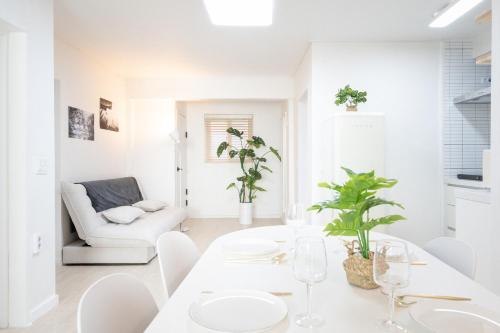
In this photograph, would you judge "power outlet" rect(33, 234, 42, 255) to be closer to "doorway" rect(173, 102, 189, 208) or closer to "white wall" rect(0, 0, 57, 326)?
"white wall" rect(0, 0, 57, 326)

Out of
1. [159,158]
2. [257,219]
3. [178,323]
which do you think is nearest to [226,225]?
[257,219]

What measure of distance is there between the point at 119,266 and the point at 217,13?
278 centimetres

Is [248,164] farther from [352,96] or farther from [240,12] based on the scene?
[240,12]

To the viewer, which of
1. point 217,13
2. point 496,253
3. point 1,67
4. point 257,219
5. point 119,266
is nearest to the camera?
point 496,253

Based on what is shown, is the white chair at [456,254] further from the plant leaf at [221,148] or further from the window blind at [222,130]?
the window blind at [222,130]

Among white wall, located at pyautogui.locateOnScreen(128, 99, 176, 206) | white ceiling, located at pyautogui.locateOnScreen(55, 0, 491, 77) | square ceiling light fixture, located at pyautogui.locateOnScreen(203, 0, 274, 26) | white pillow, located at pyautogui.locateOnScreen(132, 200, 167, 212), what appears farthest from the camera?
white wall, located at pyautogui.locateOnScreen(128, 99, 176, 206)

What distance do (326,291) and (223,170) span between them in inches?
227

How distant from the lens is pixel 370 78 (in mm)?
3844

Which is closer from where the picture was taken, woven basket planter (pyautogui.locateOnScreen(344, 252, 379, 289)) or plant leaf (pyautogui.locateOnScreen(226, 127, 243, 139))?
woven basket planter (pyautogui.locateOnScreen(344, 252, 379, 289))

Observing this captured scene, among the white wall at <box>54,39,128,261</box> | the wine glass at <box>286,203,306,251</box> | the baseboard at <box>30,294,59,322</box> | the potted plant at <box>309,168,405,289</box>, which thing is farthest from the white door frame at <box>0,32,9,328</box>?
the potted plant at <box>309,168,405,289</box>

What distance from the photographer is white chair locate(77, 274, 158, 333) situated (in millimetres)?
809

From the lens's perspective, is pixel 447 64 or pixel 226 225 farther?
pixel 226 225

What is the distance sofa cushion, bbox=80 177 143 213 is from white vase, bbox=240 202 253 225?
179 centimetres

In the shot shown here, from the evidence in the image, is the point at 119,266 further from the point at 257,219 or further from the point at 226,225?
the point at 257,219
